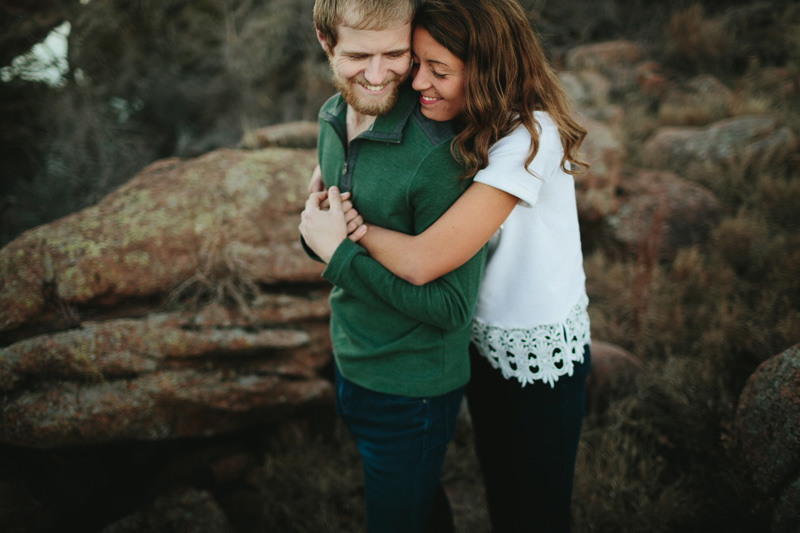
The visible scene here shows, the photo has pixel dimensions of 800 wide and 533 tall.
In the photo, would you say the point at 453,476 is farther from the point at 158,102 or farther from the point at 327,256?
the point at 158,102

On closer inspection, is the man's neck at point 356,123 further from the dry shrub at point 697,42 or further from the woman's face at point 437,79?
the dry shrub at point 697,42

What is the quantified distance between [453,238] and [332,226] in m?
0.38

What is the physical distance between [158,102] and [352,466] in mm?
5158

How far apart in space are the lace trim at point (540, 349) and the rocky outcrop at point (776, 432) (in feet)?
3.24

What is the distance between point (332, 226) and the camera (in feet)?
Answer: 4.40

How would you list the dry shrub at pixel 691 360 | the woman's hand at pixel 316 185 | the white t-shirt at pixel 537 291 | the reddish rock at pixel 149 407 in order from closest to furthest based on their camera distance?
1. the white t-shirt at pixel 537 291
2. the woman's hand at pixel 316 185
3. the reddish rock at pixel 149 407
4. the dry shrub at pixel 691 360

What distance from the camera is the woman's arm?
120 centimetres

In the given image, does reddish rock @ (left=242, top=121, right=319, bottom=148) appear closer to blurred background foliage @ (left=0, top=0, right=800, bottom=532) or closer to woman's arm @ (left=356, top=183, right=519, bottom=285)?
blurred background foliage @ (left=0, top=0, right=800, bottom=532)

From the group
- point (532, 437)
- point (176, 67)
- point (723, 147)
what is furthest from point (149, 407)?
point (176, 67)

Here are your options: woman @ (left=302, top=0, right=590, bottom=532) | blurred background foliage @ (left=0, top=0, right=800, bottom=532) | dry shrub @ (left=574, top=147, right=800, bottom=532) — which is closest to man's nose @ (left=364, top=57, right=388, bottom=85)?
woman @ (left=302, top=0, right=590, bottom=532)

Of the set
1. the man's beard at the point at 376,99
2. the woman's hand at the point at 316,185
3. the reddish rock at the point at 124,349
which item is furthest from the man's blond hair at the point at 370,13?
the reddish rock at the point at 124,349

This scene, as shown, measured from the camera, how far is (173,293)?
7.66 feet

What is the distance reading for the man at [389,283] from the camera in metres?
1.27

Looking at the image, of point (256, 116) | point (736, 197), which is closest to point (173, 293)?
point (256, 116)
